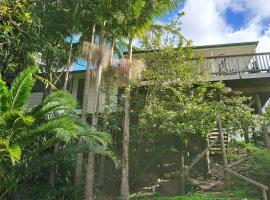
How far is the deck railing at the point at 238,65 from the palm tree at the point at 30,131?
724cm

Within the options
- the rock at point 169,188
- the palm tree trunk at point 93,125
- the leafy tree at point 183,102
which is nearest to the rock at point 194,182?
the rock at point 169,188

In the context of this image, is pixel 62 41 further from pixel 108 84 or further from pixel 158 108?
pixel 158 108

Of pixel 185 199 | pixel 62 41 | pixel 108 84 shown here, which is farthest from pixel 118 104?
pixel 185 199

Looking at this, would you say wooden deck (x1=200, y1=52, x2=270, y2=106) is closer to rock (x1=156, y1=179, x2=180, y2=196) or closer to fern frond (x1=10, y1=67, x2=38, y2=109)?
rock (x1=156, y1=179, x2=180, y2=196)

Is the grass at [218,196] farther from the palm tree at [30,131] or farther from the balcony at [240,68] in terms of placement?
the balcony at [240,68]

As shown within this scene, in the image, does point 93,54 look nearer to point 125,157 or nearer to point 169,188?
point 125,157

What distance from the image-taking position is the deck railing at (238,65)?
53.6 feet

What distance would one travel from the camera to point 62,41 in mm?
16312

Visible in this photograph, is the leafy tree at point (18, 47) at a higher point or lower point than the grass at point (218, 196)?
higher

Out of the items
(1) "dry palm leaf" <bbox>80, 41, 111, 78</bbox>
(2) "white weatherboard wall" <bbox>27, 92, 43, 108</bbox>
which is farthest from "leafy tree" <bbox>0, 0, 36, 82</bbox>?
(2) "white weatherboard wall" <bbox>27, 92, 43, 108</bbox>

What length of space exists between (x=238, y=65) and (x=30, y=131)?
10.6 m

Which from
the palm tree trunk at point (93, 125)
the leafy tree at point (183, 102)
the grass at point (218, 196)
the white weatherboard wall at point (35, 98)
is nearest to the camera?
the grass at point (218, 196)

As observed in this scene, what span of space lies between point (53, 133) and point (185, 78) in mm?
6161

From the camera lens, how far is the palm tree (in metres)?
9.44
